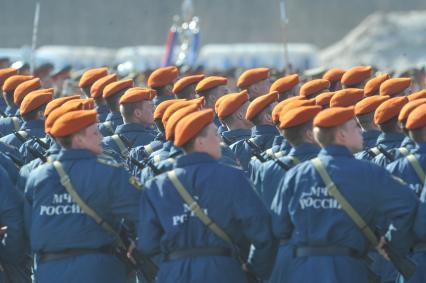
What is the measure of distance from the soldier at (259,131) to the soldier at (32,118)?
68.8 inches

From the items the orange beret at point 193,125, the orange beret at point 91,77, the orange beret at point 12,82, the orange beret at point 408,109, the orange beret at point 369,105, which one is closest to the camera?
the orange beret at point 193,125

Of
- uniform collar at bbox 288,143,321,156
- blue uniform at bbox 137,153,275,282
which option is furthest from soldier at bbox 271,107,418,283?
uniform collar at bbox 288,143,321,156

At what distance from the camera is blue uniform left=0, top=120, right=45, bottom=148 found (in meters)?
11.7

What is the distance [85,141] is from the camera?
28.8 feet

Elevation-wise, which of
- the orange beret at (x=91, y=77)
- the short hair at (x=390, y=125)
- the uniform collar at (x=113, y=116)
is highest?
the short hair at (x=390, y=125)

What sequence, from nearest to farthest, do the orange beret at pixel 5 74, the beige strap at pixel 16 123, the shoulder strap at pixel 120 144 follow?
the shoulder strap at pixel 120 144 < the beige strap at pixel 16 123 < the orange beret at pixel 5 74

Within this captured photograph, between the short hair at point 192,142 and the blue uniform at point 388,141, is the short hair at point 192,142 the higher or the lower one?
the higher one

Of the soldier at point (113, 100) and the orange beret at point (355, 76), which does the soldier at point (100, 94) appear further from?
the orange beret at point (355, 76)

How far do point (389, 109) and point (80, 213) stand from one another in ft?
7.86

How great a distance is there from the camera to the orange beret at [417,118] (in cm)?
879

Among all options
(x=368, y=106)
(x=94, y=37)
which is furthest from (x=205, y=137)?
(x=94, y=37)

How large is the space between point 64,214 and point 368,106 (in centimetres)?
277

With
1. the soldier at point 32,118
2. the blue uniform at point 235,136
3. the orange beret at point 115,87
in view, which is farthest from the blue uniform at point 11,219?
the orange beret at point 115,87

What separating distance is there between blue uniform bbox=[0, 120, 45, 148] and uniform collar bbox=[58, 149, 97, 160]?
295cm
